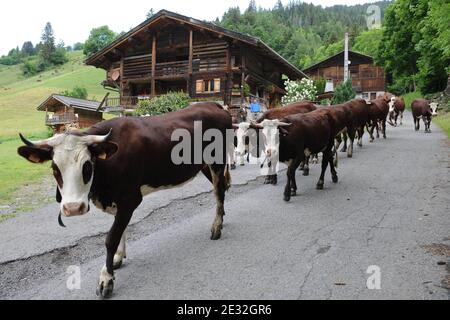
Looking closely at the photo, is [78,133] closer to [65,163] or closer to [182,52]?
[65,163]

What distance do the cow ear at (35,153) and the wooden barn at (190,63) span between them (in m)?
21.1

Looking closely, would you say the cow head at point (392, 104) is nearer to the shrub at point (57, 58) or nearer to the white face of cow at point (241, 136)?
the white face of cow at point (241, 136)

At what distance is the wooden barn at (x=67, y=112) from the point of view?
39188mm

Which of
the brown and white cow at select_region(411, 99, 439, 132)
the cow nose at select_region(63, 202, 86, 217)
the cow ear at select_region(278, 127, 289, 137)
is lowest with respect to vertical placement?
the cow nose at select_region(63, 202, 86, 217)

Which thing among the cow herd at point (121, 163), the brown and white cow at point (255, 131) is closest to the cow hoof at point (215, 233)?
the cow herd at point (121, 163)

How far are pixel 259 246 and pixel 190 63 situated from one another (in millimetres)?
24213

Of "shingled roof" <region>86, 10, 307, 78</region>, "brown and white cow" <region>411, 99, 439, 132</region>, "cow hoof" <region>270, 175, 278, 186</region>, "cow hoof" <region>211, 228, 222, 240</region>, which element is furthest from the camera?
"shingled roof" <region>86, 10, 307, 78</region>

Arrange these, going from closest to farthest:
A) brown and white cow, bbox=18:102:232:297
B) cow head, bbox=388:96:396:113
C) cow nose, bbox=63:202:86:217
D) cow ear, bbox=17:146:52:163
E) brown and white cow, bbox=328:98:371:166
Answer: cow nose, bbox=63:202:86:217 < brown and white cow, bbox=18:102:232:297 < cow ear, bbox=17:146:52:163 < brown and white cow, bbox=328:98:371:166 < cow head, bbox=388:96:396:113

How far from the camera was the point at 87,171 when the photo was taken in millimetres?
3533

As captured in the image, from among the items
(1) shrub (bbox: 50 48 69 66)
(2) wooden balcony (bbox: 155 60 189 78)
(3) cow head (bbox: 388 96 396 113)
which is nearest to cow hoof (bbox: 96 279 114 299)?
(3) cow head (bbox: 388 96 396 113)

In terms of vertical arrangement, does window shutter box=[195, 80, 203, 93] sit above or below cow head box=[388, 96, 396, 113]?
above

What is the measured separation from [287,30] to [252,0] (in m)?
93.8

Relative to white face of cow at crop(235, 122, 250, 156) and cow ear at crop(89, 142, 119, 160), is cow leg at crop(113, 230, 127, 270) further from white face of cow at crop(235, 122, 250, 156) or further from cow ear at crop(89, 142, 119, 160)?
white face of cow at crop(235, 122, 250, 156)

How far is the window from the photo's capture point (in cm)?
2697
